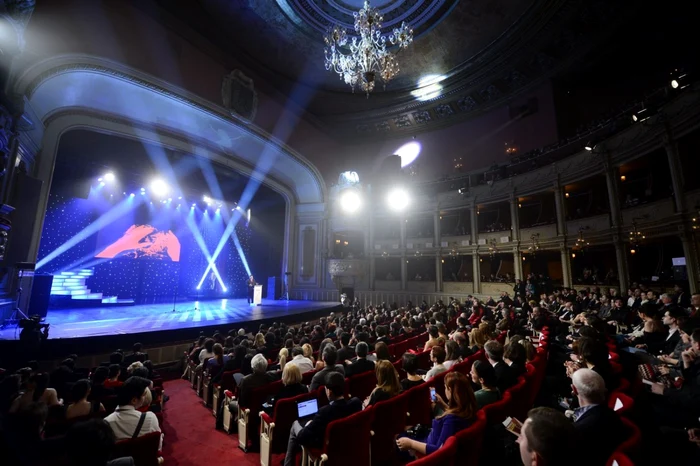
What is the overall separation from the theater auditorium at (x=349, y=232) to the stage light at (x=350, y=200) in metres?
0.14

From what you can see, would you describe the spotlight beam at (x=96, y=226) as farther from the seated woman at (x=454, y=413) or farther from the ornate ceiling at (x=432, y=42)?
the seated woman at (x=454, y=413)

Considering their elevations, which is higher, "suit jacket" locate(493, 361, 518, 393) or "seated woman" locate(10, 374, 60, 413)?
"suit jacket" locate(493, 361, 518, 393)

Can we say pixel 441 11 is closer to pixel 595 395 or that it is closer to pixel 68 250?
pixel 595 395

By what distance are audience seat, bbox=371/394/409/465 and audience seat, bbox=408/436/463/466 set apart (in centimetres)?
113

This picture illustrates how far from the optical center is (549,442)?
1448mm

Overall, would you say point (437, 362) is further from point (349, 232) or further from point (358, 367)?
point (349, 232)

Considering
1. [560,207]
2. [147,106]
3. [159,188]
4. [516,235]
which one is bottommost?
[516,235]

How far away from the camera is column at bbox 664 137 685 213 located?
9.12 meters

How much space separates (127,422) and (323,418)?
1699 mm

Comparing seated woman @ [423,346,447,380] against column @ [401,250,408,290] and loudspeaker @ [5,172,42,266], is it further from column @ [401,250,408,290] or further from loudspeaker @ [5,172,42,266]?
column @ [401,250,408,290]

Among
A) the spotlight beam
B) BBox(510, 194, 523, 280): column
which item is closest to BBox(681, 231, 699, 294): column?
BBox(510, 194, 523, 280): column

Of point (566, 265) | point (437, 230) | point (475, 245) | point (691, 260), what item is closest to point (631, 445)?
point (691, 260)

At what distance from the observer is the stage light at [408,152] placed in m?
19.3

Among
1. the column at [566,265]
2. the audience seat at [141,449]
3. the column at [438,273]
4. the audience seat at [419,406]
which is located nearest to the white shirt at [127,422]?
the audience seat at [141,449]
